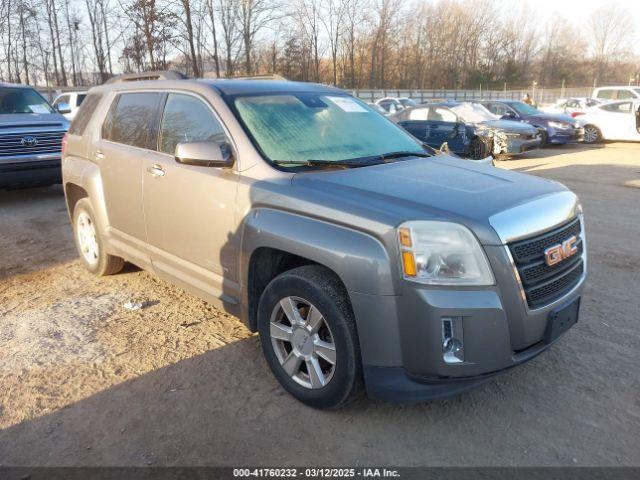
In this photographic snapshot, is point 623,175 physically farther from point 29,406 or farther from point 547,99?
point 547,99

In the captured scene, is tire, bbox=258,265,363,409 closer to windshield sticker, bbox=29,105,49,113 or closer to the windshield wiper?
the windshield wiper

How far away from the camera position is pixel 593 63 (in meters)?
81.8

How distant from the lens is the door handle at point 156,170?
3.93 m

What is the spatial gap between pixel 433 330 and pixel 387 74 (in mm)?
→ 63230

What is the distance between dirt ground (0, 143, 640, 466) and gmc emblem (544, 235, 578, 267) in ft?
2.83

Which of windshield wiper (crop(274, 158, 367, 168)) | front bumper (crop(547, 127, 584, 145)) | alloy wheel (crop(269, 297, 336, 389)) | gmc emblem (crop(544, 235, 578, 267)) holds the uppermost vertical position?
windshield wiper (crop(274, 158, 367, 168))

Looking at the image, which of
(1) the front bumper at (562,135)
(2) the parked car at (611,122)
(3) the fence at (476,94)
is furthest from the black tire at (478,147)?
(3) the fence at (476,94)

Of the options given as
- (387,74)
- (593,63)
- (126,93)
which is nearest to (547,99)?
(387,74)

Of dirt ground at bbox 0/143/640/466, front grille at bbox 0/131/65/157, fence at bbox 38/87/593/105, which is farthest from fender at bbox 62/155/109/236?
fence at bbox 38/87/593/105

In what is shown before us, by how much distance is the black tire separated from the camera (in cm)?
1373

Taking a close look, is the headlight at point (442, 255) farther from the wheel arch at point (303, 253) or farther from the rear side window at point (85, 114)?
the rear side window at point (85, 114)

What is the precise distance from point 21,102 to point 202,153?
836cm

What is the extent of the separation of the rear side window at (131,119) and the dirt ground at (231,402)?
1444mm

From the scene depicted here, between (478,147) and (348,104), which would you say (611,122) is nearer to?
(478,147)
